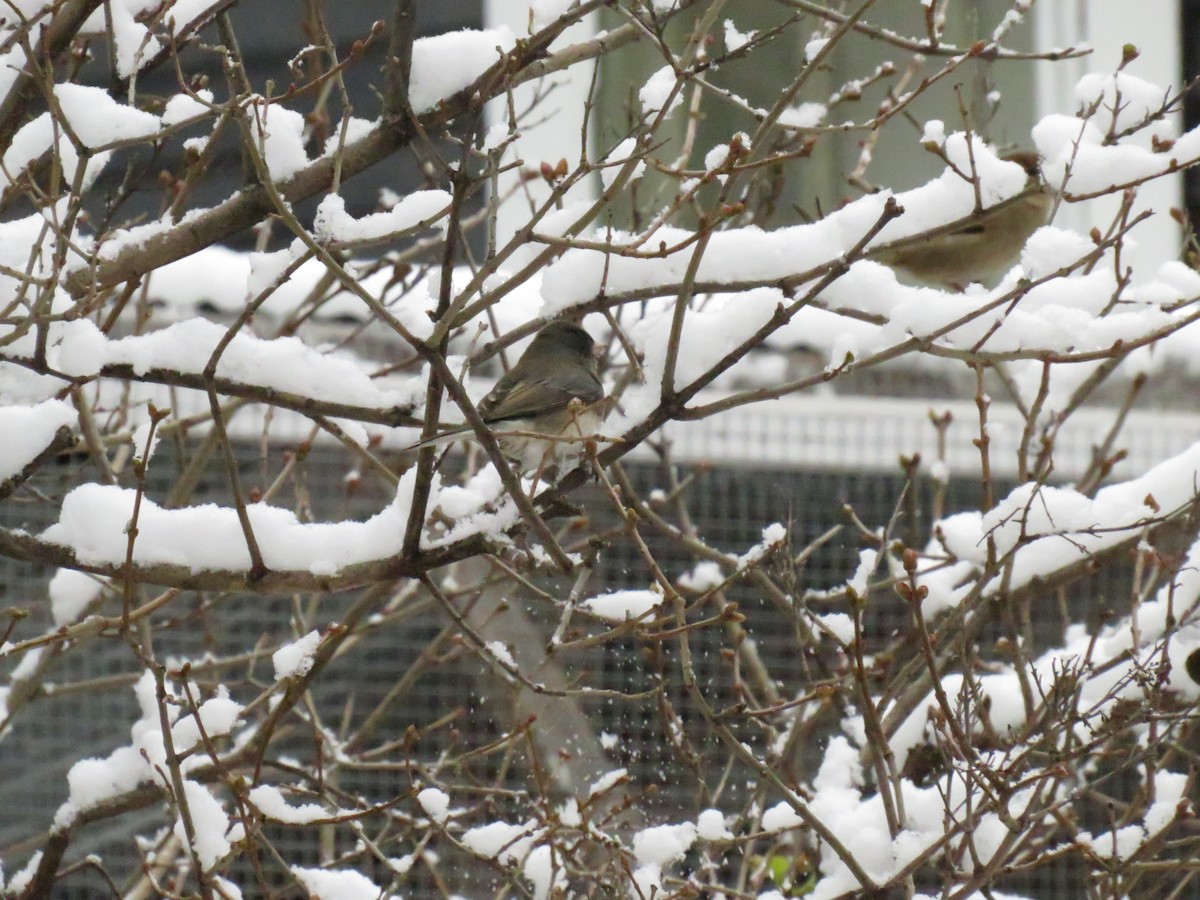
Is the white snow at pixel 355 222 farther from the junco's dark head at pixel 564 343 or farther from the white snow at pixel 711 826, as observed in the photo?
the white snow at pixel 711 826

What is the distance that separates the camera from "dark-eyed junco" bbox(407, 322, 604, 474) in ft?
10.9

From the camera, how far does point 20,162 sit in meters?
2.58

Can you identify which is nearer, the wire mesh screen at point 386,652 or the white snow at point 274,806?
the white snow at point 274,806

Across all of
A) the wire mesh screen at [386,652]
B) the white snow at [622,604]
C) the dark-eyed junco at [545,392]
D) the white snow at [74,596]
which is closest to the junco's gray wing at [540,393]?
the dark-eyed junco at [545,392]

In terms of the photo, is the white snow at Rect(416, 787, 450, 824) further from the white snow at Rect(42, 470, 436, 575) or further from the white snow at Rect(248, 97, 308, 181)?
the white snow at Rect(248, 97, 308, 181)

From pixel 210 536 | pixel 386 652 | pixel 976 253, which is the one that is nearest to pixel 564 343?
pixel 976 253

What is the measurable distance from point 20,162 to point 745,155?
133 cm

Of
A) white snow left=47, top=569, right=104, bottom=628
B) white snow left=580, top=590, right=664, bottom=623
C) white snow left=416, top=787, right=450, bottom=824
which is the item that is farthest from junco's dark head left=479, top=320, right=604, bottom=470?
white snow left=47, top=569, right=104, bottom=628

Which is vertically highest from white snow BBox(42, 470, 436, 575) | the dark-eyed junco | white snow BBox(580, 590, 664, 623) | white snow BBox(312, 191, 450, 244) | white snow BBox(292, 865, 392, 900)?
white snow BBox(312, 191, 450, 244)

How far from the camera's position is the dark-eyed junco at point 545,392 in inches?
131

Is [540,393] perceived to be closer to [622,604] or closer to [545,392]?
[545,392]

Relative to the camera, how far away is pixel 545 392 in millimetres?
3432

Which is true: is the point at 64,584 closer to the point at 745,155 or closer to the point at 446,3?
the point at 745,155

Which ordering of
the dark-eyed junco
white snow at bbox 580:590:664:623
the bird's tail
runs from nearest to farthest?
the bird's tail
white snow at bbox 580:590:664:623
the dark-eyed junco
